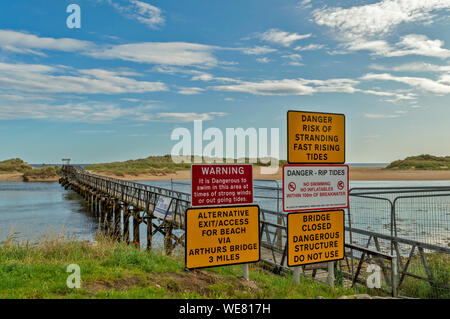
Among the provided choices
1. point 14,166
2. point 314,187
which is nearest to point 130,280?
point 314,187

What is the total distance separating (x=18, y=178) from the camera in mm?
109875

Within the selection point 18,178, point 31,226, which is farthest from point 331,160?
point 18,178

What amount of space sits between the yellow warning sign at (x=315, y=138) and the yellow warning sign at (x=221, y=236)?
3.84 ft

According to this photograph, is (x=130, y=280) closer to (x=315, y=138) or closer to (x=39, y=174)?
(x=315, y=138)

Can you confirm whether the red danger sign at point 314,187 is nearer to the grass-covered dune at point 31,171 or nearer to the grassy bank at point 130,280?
the grassy bank at point 130,280

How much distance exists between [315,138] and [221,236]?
2213mm

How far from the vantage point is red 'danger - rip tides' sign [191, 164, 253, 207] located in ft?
19.4

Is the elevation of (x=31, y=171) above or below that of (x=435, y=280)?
below

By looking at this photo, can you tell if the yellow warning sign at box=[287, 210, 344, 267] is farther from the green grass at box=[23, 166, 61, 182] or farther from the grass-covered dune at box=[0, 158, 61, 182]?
the green grass at box=[23, 166, 61, 182]

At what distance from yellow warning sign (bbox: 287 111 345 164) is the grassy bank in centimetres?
215

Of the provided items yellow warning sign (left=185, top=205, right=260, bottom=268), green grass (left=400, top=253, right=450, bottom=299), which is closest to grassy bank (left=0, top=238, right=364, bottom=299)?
yellow warning sign (left=185, top=205, right=260, bottom=268)

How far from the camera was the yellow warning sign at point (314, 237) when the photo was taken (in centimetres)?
600

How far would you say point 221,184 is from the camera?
6.12 metres
